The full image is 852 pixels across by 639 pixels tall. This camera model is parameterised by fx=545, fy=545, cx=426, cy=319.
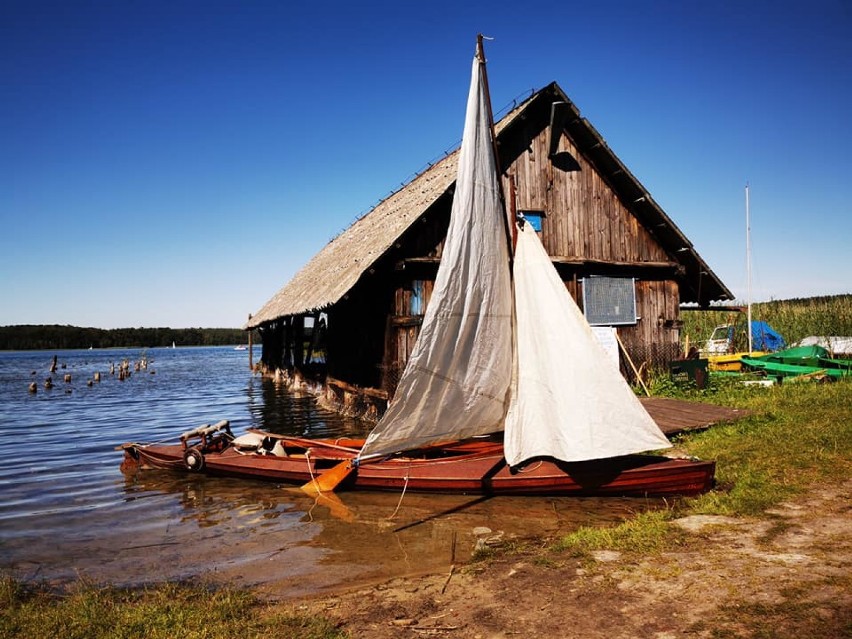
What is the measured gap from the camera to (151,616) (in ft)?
14.7

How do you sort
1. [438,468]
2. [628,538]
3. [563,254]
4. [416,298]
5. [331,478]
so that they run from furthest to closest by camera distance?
[563,254]
[416,298]
[331,478]
[438,468]
[628,538]

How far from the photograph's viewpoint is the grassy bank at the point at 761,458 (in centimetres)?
569

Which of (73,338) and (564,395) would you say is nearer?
(564,395)

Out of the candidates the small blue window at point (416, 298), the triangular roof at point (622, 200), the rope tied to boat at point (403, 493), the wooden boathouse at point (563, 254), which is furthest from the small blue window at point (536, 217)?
the rope tied to boat at point (403, 493)

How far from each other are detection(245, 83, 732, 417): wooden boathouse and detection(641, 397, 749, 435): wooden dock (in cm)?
373

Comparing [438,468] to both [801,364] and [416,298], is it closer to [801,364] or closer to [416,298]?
[416,298]

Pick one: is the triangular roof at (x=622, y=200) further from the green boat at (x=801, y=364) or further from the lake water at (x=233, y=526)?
the lake water at (x=233, y=526)

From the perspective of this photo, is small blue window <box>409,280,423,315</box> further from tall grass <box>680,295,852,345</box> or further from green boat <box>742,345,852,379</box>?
tall grass <box>680,295,852,345</box>

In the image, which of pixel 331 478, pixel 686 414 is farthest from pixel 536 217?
pixel 331 478

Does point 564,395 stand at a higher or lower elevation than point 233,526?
higher

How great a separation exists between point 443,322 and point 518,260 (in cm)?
153

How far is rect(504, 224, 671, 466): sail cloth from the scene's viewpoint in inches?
275

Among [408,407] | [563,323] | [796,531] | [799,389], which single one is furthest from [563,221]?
[796,531]

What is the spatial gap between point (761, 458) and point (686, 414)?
9.33 ft
